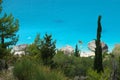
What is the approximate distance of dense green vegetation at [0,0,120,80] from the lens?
54.7ft

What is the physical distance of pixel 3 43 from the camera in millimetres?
42000

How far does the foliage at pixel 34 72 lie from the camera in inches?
573

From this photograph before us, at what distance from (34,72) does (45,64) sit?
24473mm

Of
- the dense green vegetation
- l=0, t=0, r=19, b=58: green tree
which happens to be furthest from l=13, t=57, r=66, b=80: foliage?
l=0, t=0, r=19, b=58: green tree

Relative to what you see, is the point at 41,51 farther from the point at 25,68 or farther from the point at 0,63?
the point at 25,68

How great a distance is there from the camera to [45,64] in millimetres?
40375

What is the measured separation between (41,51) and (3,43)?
5.20 m

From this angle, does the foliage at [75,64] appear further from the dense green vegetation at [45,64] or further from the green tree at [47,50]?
the green tree at [47,50]

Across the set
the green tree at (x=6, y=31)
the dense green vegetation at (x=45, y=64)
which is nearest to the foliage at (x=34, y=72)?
the dense green vegetation at (x=45, y=64)

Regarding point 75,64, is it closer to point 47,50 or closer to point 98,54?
point 98,54

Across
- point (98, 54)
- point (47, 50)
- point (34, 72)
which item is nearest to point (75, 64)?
point (98, 54)

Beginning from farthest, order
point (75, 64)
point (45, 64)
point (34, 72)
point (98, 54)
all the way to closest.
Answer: point (75, 64)
point (98, 54)
point (45, 64)
point (34, 72)

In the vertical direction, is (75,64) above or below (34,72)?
above

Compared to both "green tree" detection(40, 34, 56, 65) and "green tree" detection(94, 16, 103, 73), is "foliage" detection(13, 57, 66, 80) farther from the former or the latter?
"green tree" detection(94, 16, 103, 73)
